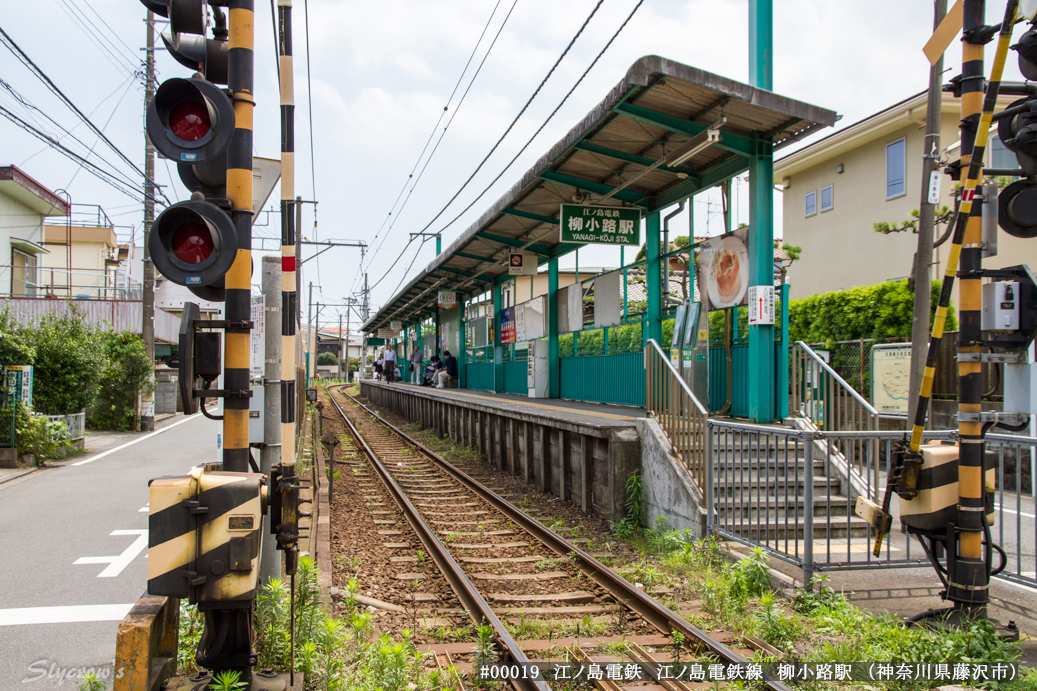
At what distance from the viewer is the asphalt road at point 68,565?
4.73 meters

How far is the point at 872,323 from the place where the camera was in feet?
46.8

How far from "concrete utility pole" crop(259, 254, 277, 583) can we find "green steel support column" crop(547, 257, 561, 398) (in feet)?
38.8

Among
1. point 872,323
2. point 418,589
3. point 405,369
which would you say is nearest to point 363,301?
point 405,369

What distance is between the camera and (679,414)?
8.09 m

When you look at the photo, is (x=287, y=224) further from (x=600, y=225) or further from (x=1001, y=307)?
(x=600, y=225)

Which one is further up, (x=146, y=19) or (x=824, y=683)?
(x=146, y=19)

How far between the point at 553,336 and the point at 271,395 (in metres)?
12.5

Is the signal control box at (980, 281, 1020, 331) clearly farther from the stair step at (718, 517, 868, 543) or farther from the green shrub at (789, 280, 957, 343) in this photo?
the green shrub at (789, 280, 957, 343)

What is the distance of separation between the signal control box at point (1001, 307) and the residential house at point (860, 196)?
46.8ft

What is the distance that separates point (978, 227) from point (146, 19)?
21332 millimetres

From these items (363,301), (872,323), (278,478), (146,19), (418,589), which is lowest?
(418,589)

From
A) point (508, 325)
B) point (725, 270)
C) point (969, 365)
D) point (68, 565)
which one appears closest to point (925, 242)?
point (725, 270)

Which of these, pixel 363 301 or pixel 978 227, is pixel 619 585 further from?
pixel 363 301

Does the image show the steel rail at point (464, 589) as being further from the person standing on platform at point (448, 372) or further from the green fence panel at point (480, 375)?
the person standing on platform at point (448, 372)
